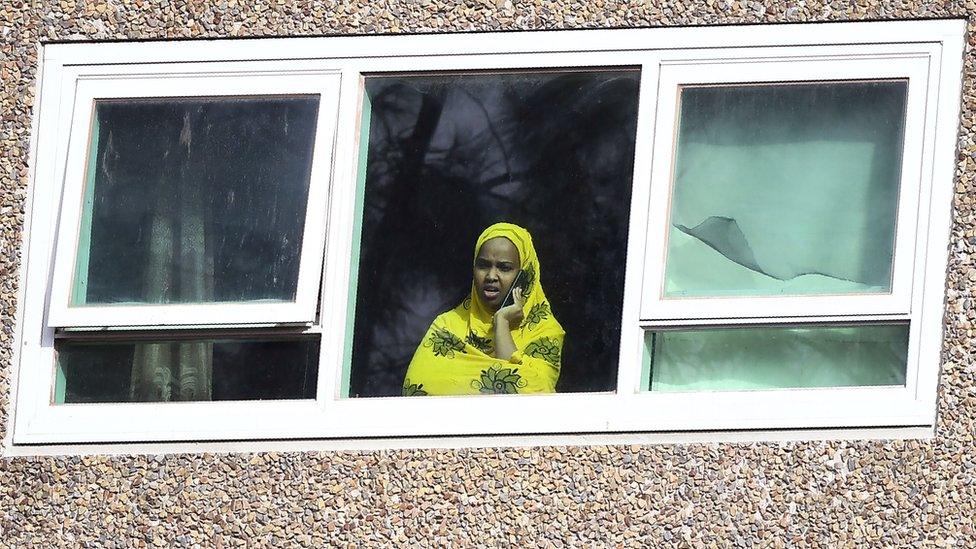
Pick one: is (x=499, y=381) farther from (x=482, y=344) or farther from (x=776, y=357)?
(x=776, y=357)

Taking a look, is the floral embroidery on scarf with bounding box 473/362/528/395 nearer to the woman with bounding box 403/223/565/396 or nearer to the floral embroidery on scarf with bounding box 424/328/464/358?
the woman with bounding box 403/223/565/396

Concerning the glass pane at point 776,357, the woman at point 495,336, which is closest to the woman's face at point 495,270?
the woman at point 495,336

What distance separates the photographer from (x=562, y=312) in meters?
5.52

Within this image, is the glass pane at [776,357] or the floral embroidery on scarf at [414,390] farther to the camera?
the floral embroidery on scarf at [414,390]

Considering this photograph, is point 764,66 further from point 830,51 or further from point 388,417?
point 388,417

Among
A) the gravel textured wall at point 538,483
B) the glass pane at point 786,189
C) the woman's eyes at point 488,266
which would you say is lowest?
the gravel textured wall at point 538,483

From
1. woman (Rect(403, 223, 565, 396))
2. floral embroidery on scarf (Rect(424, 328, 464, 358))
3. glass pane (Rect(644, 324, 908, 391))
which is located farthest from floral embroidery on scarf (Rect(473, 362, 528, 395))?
glass pane (Rect(644, 324, 908, 391))

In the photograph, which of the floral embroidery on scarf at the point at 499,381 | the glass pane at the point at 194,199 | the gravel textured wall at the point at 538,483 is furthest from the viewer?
the glass pane at the point at 194,199

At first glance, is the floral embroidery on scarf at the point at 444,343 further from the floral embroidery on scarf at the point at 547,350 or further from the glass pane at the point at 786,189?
the glass pane at the point at 786,189

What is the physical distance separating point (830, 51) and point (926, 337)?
840 millimetres

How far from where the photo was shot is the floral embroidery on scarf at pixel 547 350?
5504 millimetres

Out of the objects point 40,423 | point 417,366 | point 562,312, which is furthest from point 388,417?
point 40,423

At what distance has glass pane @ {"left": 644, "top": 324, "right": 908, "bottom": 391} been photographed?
17.6 feet

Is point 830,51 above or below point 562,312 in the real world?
above
